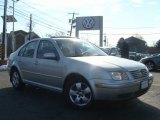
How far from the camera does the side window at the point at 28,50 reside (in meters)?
8.28

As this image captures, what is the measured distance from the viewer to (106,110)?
650 centimetres

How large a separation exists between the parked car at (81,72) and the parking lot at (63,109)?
320 millimetres

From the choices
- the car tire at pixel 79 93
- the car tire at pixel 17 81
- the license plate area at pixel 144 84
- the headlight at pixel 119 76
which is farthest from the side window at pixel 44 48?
the license plate area at pixel 144 84

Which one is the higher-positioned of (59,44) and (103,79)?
(59,44)

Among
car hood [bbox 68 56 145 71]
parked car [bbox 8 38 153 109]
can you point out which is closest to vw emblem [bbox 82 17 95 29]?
parked car [bbox 8 38 153 109]

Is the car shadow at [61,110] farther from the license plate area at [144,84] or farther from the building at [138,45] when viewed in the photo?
the building at [138,45]

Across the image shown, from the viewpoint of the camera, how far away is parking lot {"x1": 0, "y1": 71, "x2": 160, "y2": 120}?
19.7ft

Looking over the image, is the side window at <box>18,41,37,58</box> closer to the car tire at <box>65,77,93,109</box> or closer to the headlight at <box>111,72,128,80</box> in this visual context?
the car tire at <box>65,77,93,109</box>

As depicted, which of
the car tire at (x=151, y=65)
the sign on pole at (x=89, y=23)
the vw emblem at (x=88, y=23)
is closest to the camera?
the car tire at (x=151, y=65)

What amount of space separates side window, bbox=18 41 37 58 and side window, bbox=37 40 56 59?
318 millimetres

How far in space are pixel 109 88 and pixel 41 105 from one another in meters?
1.83

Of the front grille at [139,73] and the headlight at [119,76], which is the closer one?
the headlight at [119,76]

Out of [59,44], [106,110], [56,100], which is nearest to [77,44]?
[59,44]

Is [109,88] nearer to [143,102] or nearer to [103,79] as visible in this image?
[103,79]
